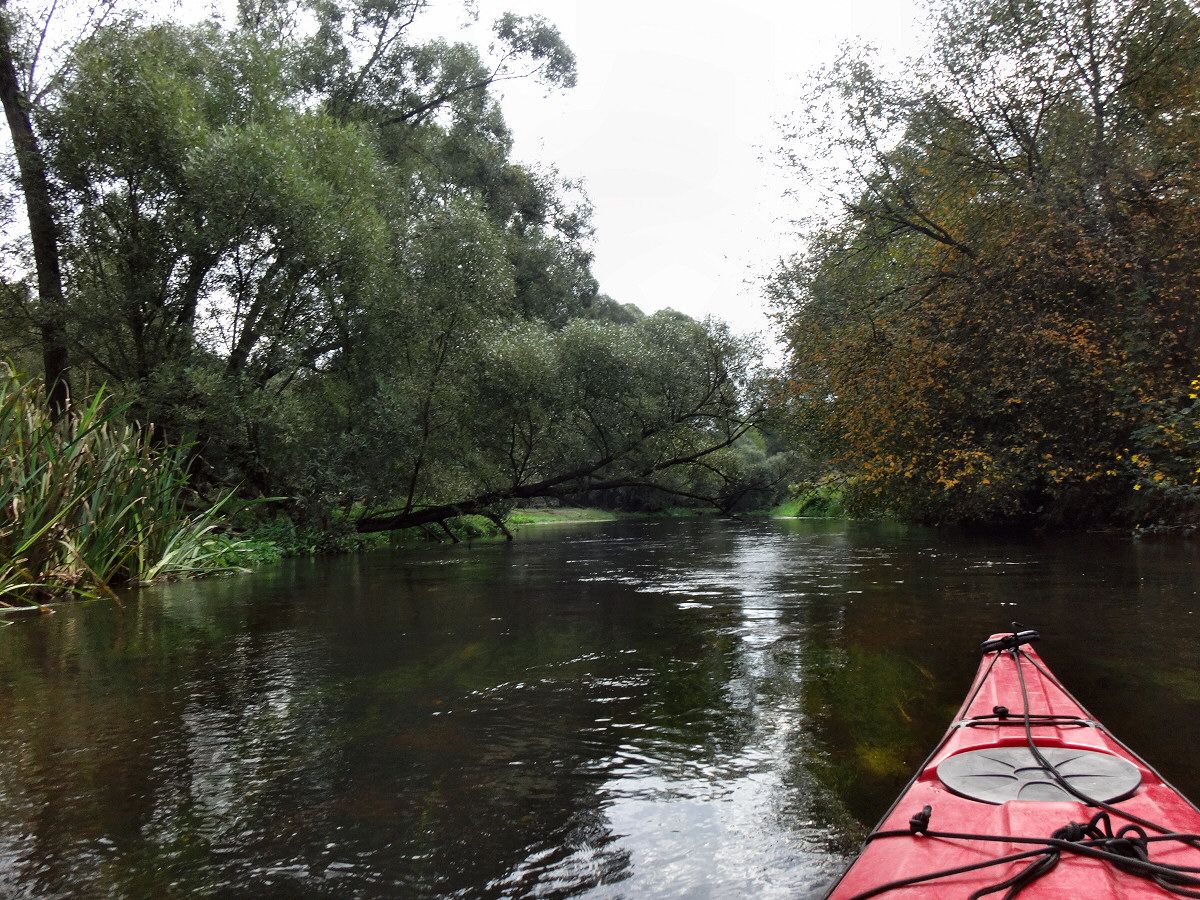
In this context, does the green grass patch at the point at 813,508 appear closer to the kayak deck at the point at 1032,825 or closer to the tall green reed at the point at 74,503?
the tall green reed at the point at 74,503

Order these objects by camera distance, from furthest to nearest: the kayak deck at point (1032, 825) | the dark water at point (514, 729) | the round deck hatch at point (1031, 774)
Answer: the dark water at point (514, 729) < the round deck hatch at point (1031, 774) < the kayak deck at point (1032, 825)

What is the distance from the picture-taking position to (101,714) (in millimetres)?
4520

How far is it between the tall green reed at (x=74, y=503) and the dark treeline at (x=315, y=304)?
2048mm

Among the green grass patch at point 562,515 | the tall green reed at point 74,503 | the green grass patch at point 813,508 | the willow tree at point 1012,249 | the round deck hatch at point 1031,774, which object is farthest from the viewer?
the green grass patch at point 562,515

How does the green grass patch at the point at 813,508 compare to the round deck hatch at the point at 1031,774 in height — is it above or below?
below

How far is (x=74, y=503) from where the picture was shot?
8219mm

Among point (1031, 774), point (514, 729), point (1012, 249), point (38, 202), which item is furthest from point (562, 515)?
point (1031, 774)

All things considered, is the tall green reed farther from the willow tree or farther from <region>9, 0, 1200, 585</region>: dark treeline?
the willow tree

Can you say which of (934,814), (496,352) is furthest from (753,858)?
(496,352)

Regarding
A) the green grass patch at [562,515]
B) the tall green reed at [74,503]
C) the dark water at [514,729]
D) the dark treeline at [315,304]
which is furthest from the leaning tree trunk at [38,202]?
the green grass patch at [562,515]

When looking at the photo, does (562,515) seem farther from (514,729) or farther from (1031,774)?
(1031,774)

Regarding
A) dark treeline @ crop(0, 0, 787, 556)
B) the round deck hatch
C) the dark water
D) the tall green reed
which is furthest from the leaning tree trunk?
the round deck hatch

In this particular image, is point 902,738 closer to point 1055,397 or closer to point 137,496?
point 137,496

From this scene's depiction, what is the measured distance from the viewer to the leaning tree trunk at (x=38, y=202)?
13.6 m
